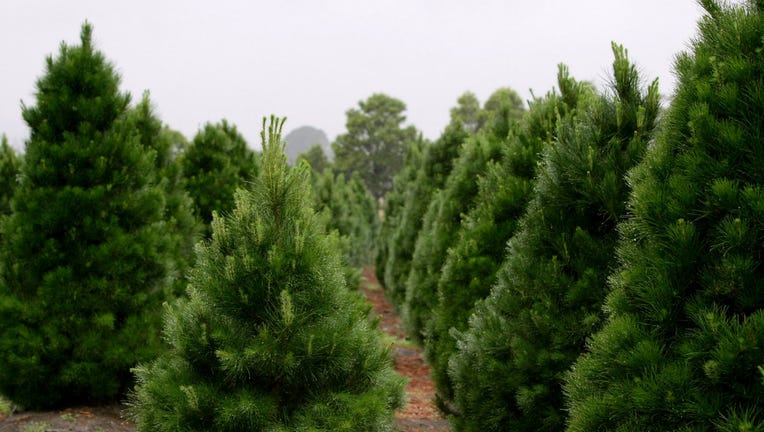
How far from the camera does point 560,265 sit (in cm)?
494

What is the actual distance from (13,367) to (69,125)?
3.02 m

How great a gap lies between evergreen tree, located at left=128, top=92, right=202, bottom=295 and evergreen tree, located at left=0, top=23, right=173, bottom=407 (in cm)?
102

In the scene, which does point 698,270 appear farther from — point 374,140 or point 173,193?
point 374,140

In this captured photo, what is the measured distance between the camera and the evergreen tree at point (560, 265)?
4.82 m

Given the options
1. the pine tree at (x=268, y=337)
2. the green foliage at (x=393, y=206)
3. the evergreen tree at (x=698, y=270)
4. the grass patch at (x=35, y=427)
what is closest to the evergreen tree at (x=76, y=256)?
the grass patch at (x=35, y=427)

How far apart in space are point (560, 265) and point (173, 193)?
7124mm

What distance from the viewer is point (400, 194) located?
84.5 feet

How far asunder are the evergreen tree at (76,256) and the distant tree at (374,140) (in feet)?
163

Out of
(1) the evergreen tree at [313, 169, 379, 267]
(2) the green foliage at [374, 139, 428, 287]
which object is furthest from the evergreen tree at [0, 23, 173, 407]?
(2) the green foliage at [374, 139, 428, 287]

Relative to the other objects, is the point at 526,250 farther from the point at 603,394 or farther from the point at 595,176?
the point at 603,394

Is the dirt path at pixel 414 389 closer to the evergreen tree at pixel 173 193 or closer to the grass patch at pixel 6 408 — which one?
the evergreen tree at pixel 173 193

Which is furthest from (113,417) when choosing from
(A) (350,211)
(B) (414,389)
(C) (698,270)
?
(A) (350,211)

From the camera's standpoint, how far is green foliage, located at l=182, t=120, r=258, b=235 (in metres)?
11.3

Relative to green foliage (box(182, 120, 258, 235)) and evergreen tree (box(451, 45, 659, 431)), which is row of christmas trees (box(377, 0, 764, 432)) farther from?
green foliage (box(182, 120, 258, 235))
